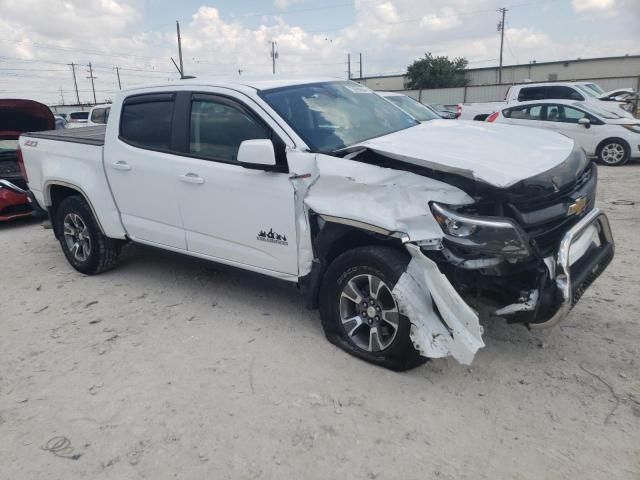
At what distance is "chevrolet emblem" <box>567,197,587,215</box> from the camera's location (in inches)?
120

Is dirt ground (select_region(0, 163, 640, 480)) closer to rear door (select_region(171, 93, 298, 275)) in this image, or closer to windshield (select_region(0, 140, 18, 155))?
rear door (select_region(171, 93, 298, 275))

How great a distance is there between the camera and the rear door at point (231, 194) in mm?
3480

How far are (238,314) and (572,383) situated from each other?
250 cm

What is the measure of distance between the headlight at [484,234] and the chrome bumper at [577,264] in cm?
21

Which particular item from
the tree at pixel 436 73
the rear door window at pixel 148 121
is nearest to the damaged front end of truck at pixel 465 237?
the rear door window at pixel 148 121

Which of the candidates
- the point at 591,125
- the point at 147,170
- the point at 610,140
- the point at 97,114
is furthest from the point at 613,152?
the point at 97,114

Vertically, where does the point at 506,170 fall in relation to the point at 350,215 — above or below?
above

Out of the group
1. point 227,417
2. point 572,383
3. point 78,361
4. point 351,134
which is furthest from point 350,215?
point 78,361

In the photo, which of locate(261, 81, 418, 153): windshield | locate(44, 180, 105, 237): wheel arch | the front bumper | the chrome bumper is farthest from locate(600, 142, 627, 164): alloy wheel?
the front bumper

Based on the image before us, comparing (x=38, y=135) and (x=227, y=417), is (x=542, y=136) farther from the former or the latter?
(x=38, y=135)

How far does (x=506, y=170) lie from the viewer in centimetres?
284

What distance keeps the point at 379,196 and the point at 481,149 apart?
0.75 metres

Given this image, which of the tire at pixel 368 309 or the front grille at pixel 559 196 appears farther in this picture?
the tire at pixel 368 309

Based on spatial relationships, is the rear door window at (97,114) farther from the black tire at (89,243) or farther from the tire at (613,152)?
the tire at (613,152)
